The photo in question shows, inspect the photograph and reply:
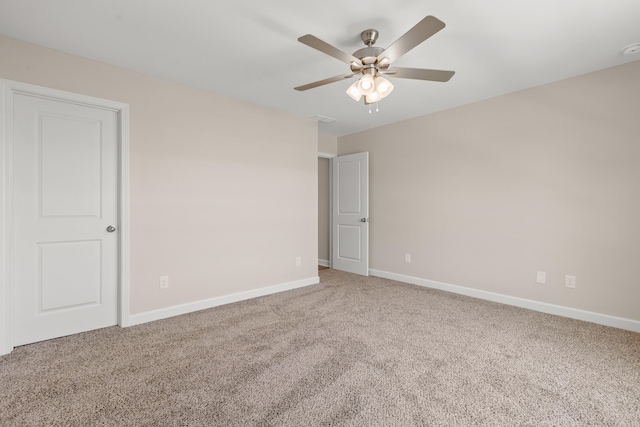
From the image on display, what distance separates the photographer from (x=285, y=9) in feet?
6.26

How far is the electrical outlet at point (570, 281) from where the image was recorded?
2914mm

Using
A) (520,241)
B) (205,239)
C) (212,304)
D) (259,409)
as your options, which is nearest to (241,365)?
(259,409)

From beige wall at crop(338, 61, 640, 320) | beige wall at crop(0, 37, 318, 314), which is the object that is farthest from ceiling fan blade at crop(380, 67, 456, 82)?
beige wall at crop(0, 37, 318, 314)

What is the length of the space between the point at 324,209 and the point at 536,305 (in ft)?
11.7

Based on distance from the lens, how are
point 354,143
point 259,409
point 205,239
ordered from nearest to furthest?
1. point 259,409
2. point 205,239
3. point 354,143

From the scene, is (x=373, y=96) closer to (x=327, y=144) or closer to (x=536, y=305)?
(x=536, y=305)

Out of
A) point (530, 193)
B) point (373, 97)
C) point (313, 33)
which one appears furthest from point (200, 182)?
point (530, 193)

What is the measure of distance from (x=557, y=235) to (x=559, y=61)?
1637mm

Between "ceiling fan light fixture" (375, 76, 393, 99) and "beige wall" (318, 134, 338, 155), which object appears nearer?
"ceiling fan light fixture" (375, 76, 393, 99)

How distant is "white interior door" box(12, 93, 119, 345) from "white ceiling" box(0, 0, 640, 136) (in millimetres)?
588

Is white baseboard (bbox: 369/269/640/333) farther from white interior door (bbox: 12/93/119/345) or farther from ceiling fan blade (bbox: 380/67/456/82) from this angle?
Answer: white interior door (bbox: 12/93/119/345)

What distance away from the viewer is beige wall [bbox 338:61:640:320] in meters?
2.66

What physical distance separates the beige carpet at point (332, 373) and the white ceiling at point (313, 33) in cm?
235

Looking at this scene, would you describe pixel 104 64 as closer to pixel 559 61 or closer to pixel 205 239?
pixel 205 239
